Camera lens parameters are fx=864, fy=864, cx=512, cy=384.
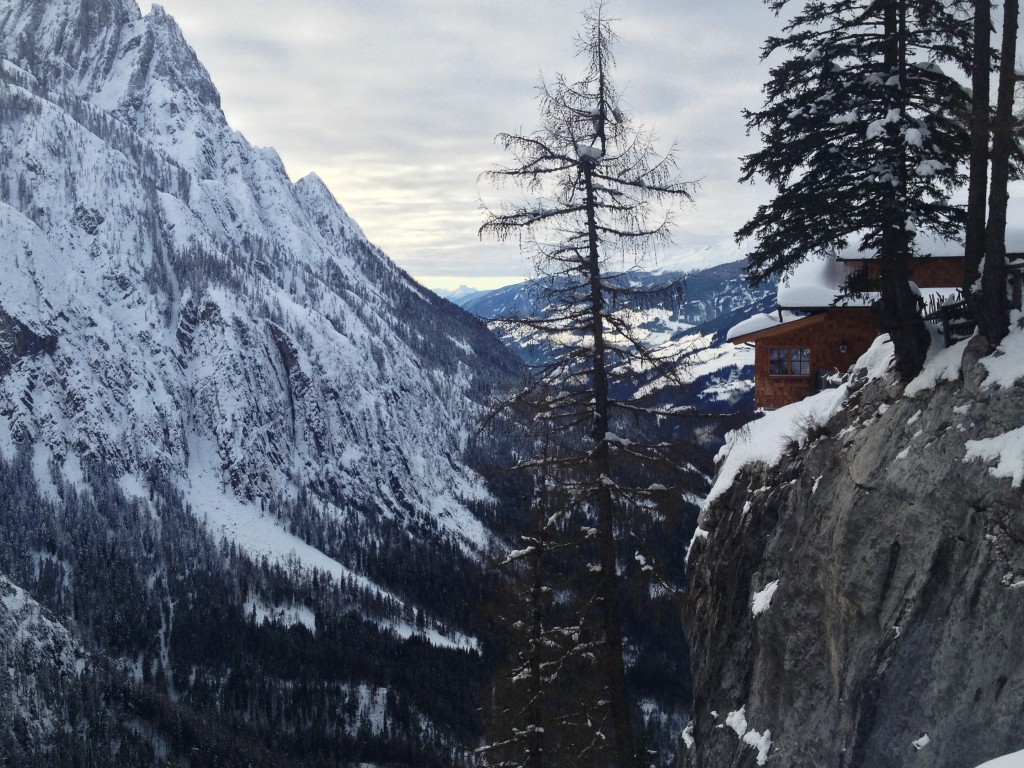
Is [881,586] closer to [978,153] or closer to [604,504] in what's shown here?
[604,504]

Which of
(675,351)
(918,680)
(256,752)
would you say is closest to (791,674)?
(918,680)

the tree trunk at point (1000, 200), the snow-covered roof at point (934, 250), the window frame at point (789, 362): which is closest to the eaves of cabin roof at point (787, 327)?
the window frame at point (789, 362)

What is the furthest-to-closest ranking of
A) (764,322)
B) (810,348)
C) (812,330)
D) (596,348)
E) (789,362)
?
(764,322) < (789,362) < (810,348) < (812,330) < (596,348)

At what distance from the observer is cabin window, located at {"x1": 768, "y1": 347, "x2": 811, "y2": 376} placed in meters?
31.3

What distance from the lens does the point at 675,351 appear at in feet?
53.8

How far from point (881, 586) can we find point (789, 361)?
16.2 meters

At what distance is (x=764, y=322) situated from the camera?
32.2 meters

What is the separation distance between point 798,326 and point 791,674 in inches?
609

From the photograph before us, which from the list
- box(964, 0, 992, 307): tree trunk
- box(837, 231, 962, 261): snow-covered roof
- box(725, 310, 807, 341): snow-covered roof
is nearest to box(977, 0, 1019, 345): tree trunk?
box(964, 0, 992, 307): tree trunk

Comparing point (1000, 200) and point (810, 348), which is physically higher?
point (1000, 200)

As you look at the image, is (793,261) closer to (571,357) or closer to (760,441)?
(760,441)

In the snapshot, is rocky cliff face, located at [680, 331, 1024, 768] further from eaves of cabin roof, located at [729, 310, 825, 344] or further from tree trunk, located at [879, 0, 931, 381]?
eaves of cabin roof, located at [729, 310, 825, 344]

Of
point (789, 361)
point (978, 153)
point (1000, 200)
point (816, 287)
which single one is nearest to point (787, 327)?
point (789, 361)

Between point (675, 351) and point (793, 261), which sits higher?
point (793, 261)
